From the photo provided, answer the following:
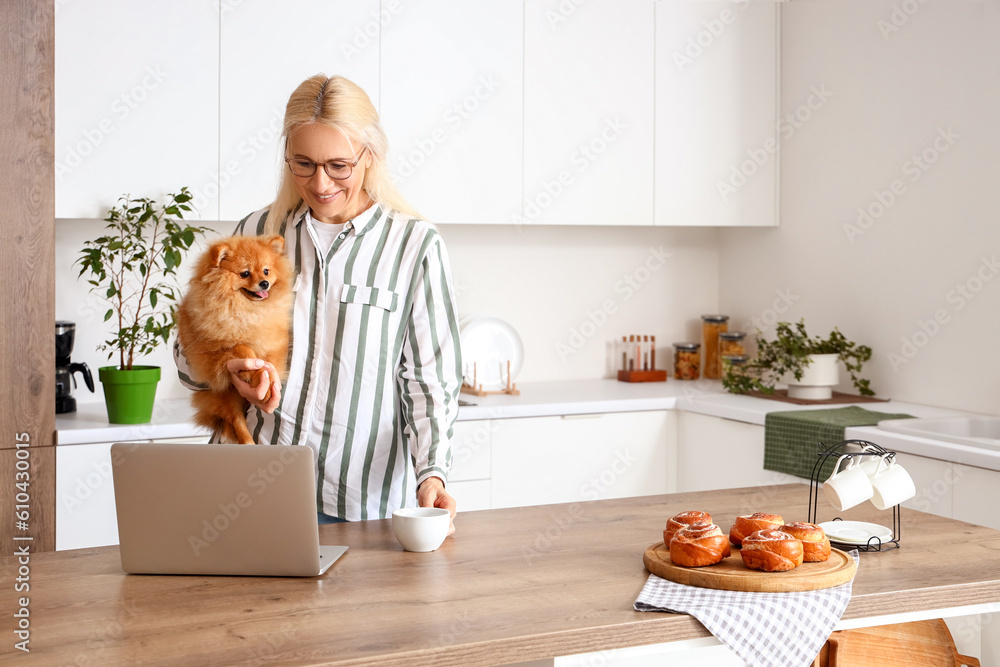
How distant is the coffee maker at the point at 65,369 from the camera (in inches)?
112

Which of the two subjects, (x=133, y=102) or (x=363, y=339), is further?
(x=133, y=102)

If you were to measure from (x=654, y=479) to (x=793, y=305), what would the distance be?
2.86 ft

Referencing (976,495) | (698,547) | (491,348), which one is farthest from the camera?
(491,348)

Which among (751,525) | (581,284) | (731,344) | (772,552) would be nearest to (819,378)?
(731,344)

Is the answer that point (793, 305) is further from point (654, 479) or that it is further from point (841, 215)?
point (654, 479)

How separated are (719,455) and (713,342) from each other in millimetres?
799

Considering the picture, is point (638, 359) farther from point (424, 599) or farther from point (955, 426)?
point (424, 599)

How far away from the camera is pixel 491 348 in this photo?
3510 millimetres

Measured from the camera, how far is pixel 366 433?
170 cm

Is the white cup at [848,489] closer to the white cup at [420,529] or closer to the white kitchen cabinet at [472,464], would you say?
the white cup at [420,529]

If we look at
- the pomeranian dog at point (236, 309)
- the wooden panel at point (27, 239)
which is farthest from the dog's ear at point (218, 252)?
the wooden panel at point (27, 239)

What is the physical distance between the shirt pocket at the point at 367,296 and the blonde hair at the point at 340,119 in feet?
0.52

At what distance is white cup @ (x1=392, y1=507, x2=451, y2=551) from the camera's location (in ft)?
4.61

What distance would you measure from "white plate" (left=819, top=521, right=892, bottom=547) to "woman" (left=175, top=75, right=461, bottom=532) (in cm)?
62
